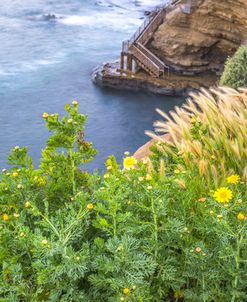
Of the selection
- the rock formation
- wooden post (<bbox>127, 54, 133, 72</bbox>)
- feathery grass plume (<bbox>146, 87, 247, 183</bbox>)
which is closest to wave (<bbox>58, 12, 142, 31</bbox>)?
the rock formation

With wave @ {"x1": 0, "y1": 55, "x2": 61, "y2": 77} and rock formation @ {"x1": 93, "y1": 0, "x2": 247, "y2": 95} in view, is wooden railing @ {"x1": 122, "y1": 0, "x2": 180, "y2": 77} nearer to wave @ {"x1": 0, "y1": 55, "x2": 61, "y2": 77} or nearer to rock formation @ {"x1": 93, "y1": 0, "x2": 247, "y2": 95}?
rock formation @ {"x1": 93, "y1": 0, "x2": 247, "y2": 95}

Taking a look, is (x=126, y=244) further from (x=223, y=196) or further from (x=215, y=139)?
(x=215, y=139)

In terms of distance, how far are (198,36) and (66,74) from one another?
242 inches

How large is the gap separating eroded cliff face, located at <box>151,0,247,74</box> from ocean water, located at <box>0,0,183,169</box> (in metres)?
2.65

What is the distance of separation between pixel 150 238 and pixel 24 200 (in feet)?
2.82

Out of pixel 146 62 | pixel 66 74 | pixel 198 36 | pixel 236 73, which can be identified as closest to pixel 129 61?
pixel 146 62

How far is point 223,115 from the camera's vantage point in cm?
471

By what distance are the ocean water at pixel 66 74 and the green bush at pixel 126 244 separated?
42.3 feet

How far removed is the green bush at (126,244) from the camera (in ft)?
8.68

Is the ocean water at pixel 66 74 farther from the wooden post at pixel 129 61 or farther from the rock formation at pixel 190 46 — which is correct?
the wooden post at pixel 129 61

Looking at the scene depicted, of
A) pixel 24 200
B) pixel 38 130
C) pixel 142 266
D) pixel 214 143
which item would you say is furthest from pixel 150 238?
pixel 38 130

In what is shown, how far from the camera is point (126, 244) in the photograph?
8.63 feet

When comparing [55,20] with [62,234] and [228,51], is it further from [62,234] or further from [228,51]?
[62,234]

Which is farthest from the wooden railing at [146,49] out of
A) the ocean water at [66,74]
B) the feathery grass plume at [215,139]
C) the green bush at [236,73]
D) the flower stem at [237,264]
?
the flower stem at [237,264]
